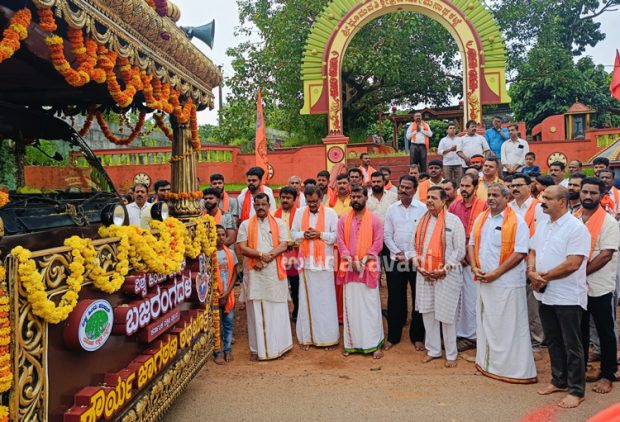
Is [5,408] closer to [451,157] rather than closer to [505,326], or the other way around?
[505,326]

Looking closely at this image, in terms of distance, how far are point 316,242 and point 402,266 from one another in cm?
98

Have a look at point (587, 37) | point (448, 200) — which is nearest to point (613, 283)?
point (448, 200)

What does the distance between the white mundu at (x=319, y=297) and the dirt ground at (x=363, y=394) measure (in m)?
0.33

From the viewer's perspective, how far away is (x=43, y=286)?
71.4 inches

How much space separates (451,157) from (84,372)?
25.7 feet

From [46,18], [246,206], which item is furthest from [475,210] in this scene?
[46,18]

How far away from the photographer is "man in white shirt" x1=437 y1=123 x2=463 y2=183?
882cm

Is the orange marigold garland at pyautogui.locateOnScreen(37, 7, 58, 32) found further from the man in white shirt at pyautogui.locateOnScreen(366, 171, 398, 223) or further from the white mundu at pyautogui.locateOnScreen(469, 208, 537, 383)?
the man in white shirt at pyautogui.locateOnScreen(366, 171, 398, 223)

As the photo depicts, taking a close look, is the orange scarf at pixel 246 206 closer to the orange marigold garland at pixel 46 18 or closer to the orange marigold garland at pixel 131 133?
the orange marigold garland at pixel 131 133

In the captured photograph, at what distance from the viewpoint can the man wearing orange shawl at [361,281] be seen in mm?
4848

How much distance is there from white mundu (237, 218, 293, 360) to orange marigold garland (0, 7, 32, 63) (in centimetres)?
311

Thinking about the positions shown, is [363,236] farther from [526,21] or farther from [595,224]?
[526,21]

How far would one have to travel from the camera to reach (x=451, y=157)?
8.88 metres

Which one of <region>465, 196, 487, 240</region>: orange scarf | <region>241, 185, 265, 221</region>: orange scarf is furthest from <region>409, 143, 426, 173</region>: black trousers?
<region>465, 196, 487, 240</region>: orange scarf
